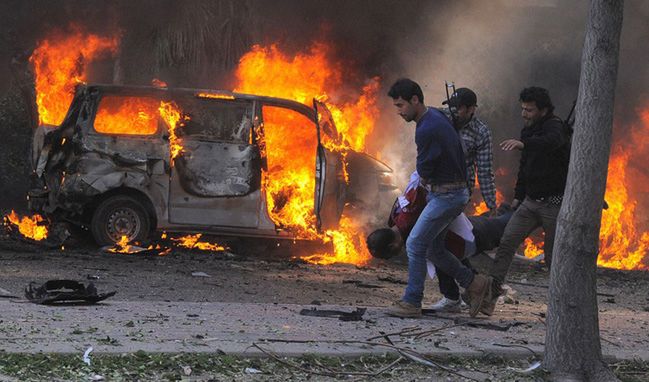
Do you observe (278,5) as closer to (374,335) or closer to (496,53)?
(496,53)

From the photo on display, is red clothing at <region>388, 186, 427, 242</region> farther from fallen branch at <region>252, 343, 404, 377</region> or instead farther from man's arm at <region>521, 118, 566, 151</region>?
fallen branch at <region>252, 343, 404, 377</region>

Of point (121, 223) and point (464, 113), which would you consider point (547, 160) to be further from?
point (121, 223)

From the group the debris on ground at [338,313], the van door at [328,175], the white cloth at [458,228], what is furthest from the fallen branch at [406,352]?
the van door at [328,175]

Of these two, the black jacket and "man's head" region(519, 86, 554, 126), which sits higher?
"man's head" region(519, 86, 554, 126)

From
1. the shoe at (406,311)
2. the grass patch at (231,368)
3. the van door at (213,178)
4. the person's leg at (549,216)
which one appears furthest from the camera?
the van door at (213,178)

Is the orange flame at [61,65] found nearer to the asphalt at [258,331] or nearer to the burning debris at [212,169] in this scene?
the burning debris at [212,169]

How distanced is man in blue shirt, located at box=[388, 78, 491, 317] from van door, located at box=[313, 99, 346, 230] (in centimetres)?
387

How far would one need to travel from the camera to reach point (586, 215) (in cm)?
559

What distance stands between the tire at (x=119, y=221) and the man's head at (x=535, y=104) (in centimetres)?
514

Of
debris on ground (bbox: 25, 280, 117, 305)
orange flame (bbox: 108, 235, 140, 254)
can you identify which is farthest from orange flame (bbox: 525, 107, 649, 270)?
debris on ground (bbox: 25, 280, 117, 305)

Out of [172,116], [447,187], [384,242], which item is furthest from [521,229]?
[172,116]

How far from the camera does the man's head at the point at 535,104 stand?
7.77 m

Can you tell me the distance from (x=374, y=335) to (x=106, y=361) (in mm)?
1973

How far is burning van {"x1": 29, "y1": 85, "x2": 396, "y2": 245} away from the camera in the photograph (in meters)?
11.2
